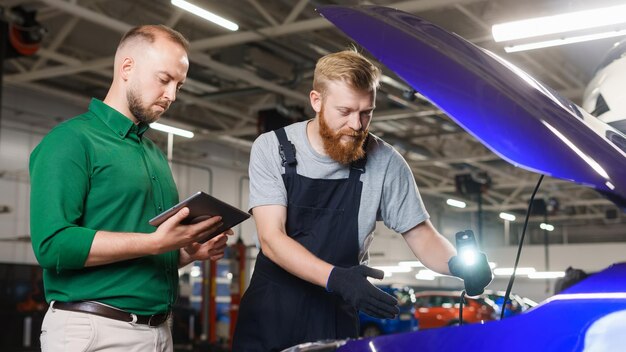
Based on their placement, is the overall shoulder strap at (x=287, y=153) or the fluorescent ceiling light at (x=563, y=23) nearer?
the overall shoulder strap at (x=287, y=153)

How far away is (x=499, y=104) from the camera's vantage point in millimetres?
1333

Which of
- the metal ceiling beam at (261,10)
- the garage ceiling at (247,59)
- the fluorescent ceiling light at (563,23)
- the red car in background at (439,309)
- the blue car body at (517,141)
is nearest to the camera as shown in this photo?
the blue car body at (517,141)

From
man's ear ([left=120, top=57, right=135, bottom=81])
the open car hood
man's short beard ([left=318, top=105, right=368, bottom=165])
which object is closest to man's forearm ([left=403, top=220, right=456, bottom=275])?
man's short beard ([left=318, top=105, right=368, bottom=165])

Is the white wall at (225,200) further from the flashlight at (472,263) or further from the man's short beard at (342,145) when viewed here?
the flashlight at (472,263)

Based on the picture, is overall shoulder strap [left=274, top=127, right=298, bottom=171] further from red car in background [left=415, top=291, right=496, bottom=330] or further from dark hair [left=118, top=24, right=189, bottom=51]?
red car in background [left=415, top=291, right=496, bottom=330]

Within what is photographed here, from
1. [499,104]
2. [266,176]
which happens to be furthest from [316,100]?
[499,104]

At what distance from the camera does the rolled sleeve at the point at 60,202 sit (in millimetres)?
1864

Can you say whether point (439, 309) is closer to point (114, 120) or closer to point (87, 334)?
point (114, 120)

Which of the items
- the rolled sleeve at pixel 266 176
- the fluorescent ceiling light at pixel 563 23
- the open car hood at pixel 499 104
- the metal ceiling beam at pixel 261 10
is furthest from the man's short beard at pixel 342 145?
the metal ceiling beam at pixel 261 10

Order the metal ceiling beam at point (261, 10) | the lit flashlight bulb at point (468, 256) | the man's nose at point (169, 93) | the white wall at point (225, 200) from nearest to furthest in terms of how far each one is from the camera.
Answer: the lit flashlight bulb at point (468, 256) → the man's nose at point (169, 93) → the metal ceiling beam at point (261, 10) → the white wall at point (225, 200)

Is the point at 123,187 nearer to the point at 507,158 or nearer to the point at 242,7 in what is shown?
the point at 507,158

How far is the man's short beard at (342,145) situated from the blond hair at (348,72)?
0.32 feet

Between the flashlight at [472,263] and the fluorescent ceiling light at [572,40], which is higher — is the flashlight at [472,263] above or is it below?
below

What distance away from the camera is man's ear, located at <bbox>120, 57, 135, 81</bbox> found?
2129mm
